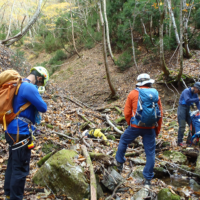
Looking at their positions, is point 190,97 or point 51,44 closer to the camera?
point 190,97

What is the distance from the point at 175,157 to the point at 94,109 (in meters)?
6.29

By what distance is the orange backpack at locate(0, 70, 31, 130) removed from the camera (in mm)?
2482

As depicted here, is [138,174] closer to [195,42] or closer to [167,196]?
[167,196]

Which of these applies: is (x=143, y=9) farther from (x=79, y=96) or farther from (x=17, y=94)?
(x=17, y=94)

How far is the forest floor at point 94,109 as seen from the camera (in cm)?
408

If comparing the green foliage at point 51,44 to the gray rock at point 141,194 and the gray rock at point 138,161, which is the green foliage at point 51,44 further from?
the gray rock at point 141,194

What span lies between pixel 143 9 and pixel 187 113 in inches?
451

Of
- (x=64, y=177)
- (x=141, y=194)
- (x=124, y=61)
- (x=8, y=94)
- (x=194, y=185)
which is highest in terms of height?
(x=8, y=94)

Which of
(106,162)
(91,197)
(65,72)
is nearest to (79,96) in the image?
(65,72)

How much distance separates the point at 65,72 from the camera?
21.4m

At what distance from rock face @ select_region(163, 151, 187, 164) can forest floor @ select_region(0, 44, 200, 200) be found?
0.52 feet

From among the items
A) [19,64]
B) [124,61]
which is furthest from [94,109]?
[124,61]

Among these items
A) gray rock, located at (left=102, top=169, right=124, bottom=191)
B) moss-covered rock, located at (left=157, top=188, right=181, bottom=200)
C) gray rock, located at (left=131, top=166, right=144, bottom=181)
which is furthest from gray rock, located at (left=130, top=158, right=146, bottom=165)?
moss-covered rock, located at (left=157, top=188, right=181, bottom=200)

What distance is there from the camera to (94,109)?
35.7 ft
